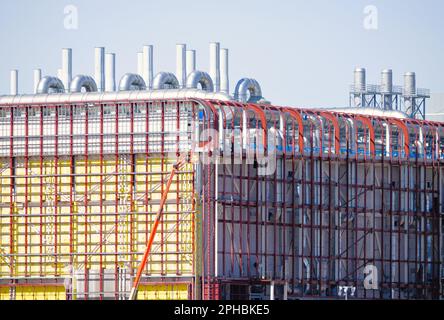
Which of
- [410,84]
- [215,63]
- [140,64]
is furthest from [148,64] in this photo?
[410,84]

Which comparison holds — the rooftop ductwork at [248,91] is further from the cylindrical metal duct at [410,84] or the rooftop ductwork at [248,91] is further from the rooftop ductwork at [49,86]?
the cylindrical metal duct at [410,84]

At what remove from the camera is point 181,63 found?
11019 centimetres

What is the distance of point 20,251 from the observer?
82.7 metres

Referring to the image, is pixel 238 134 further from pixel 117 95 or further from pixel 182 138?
pixel 117 95

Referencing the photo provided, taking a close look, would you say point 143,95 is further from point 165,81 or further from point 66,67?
point 66,67

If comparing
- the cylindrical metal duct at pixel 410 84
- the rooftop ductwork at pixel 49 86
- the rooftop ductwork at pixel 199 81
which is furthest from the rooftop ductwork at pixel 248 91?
the cylindrical metal duct at pixel 410 84

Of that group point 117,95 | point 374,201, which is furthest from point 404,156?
point 117,95

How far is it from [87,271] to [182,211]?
6652mm

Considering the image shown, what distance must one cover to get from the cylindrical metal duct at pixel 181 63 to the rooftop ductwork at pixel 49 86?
34.5 feet

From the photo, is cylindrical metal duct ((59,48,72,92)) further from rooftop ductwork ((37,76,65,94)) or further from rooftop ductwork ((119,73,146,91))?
rooftop ductwork ((119,73,146,91))

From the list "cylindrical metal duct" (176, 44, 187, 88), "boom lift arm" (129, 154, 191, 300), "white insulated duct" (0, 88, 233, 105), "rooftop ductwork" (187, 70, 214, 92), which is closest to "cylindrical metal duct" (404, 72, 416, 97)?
"cylindrical metal duct" (176, 44, 187, 88)

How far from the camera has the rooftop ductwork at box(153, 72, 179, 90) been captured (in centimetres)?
9844

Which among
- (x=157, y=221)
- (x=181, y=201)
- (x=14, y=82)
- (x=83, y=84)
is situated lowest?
(x=157, y=221)

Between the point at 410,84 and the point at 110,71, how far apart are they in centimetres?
2598
